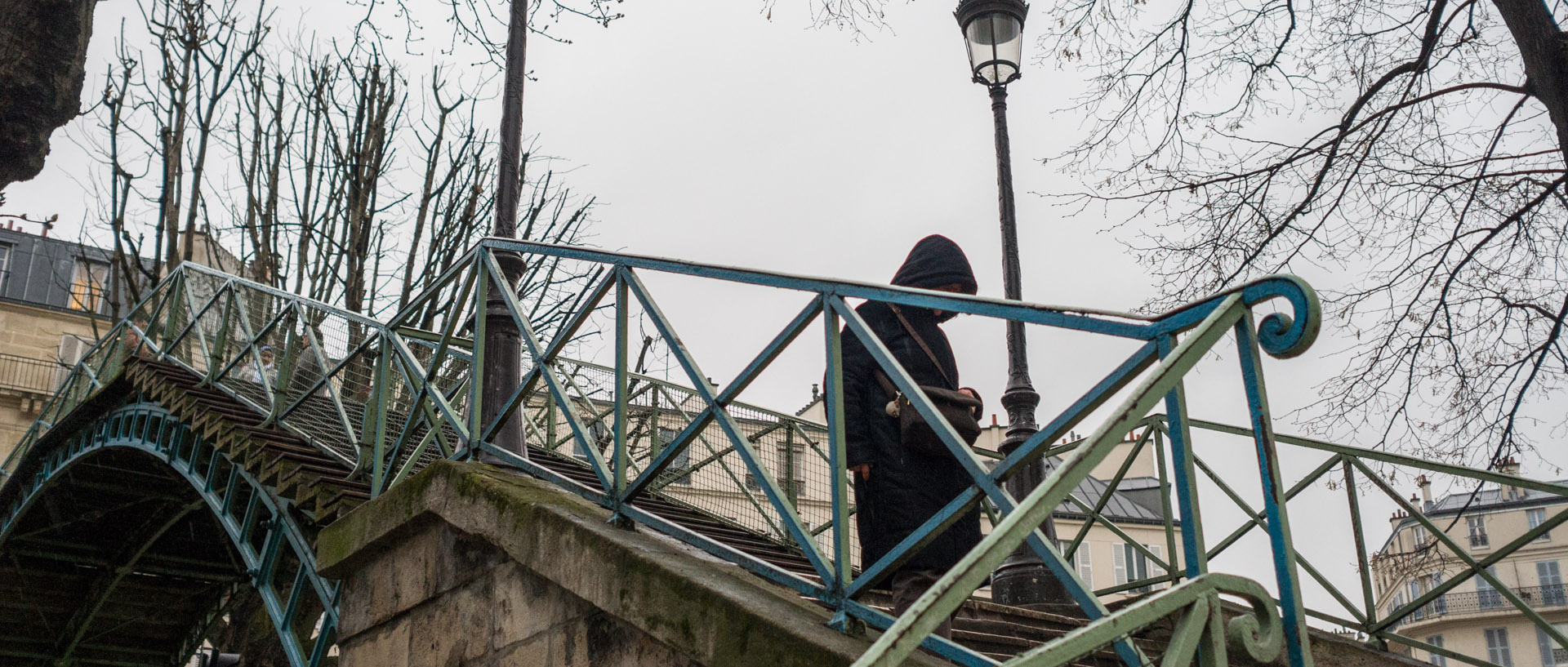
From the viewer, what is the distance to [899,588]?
138 inches

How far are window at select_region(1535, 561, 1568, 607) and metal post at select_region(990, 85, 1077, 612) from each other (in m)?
49.2

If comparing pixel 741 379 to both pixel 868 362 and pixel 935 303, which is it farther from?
pixel 935 303

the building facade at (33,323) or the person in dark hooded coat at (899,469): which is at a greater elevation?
the building facade at (33,323)

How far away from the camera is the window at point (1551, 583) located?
157ft

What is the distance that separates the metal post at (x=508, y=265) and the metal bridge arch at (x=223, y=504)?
3.62 feet

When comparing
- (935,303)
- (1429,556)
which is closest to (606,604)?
(935,303)

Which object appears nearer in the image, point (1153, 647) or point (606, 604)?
point (606, 604)

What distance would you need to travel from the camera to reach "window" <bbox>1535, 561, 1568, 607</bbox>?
47812 millimetres

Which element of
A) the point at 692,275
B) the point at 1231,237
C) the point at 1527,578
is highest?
the point at 1231,237

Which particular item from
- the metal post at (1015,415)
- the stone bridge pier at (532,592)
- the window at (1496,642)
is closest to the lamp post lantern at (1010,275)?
the metal post at (1015,415)

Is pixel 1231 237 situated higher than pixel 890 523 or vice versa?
pixel 1231 237

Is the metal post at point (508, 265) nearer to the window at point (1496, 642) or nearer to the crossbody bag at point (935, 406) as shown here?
the crossbody bag at point (935, 406)

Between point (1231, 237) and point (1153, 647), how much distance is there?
3.98 metres

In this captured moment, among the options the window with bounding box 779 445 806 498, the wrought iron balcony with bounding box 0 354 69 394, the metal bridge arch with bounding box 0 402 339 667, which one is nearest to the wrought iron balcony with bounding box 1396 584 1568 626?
the window with bounding box 779 445 806 498
